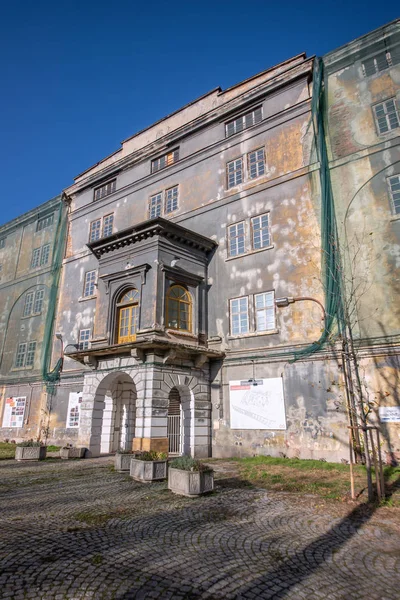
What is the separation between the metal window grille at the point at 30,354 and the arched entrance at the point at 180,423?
40.8 ft

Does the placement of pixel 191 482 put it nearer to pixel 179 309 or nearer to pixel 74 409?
pixel 179 309

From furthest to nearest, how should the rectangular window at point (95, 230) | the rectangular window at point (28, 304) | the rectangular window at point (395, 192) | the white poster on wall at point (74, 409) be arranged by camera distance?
the rectangular window at point (28, 304), the rectangular window at point (95, 230), the white poster on wall at point (74, 409), the rectangular window at point (395, 192)

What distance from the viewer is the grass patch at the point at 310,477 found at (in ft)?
32.0

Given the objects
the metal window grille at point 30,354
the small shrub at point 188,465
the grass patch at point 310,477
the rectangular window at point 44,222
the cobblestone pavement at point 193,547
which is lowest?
the cobblestone pavement at point 193,547

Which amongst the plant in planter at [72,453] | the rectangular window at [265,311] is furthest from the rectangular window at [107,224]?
the plant in planter at [72,453]

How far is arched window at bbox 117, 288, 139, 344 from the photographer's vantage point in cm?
1781

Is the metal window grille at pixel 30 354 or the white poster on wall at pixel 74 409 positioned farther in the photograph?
the metal window grille at pixel 30 354

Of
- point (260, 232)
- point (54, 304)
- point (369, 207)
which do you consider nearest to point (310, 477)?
point (369, 207)

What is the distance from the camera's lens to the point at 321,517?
7590mm

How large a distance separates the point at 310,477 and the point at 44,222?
28092 mm

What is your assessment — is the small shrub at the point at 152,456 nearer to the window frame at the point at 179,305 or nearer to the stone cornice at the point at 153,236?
the window frame at the point at 179,305

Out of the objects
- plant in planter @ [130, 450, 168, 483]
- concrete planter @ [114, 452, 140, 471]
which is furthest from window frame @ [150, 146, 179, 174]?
plant in planter @ [130, 450, 168, 483]

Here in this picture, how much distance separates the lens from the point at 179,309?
17734 millimetres

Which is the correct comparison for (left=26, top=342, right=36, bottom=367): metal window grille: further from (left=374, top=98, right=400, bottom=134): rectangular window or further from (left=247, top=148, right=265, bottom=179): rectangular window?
(left=374, top=98, right=400, bottom=134): rectangular window
